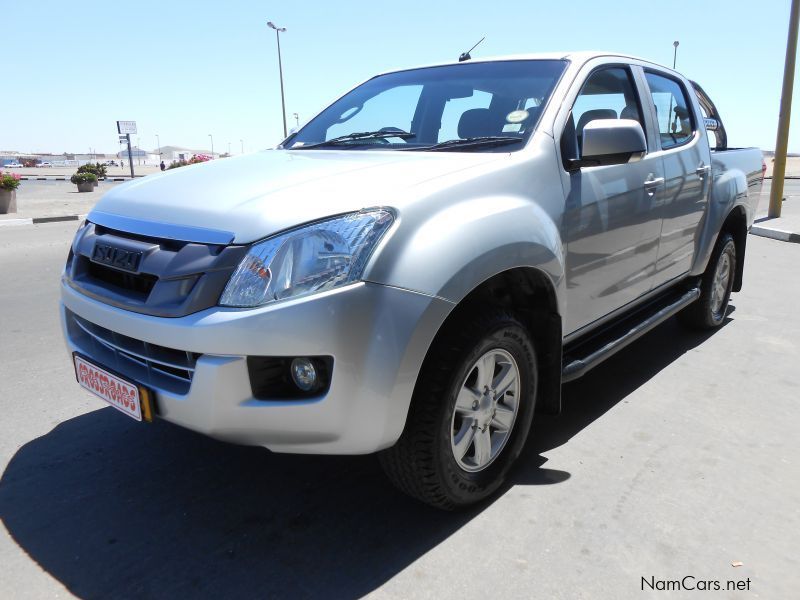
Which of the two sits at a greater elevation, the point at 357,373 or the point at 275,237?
the point at 275,237

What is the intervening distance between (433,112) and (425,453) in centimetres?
196

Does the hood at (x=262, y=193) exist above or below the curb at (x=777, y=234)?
above

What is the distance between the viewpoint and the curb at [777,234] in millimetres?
9748

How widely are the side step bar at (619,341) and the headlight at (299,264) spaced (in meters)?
1.26

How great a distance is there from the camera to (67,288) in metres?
2.49

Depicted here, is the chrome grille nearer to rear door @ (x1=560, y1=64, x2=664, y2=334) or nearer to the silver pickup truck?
the silver pickup truck

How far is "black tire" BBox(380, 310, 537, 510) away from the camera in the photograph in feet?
6.92

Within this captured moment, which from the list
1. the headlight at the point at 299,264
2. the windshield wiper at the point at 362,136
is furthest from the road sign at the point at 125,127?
the headlight at the point at 299,264

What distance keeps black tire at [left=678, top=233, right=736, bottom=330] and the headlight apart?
11.0 ft

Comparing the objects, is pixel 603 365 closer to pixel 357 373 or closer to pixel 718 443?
pixel 718 443

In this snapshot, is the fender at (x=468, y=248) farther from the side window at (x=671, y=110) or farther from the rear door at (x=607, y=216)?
the side window at (x=671, y=110)

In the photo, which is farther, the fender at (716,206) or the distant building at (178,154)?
the distant building at (178,154)

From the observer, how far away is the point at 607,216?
2.92m

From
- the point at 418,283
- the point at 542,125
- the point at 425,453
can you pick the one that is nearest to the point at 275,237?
the point at 418,283
